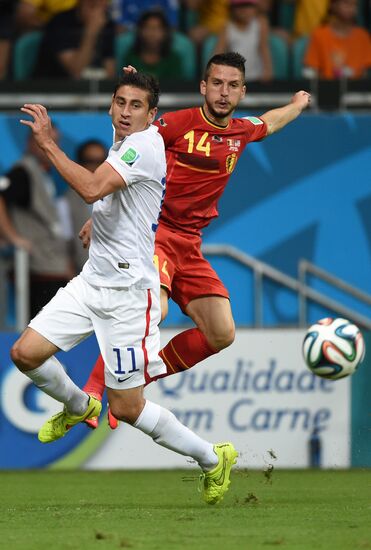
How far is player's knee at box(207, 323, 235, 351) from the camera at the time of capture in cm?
→ 896

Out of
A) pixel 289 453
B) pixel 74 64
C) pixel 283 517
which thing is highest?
pixel 74 64

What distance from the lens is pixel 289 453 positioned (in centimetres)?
1154

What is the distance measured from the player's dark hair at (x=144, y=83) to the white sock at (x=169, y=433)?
1744 millimetres

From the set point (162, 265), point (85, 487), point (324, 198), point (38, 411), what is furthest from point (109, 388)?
point (324, 198)

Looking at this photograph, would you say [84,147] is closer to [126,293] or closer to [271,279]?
[271,279]

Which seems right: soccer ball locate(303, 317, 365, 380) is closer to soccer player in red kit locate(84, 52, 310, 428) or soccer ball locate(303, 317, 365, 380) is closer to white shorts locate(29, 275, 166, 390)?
soccer player in red kit locate(84, 52, 310, 428)

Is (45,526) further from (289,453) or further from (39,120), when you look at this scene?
(289,453)

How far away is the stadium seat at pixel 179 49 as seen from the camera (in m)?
13.5

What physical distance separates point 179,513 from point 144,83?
2.45m

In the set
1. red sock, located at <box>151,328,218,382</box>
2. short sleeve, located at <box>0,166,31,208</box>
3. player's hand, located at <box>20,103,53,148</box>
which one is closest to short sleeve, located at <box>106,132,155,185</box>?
player's hand, located at <box>20,103,53,148</box>

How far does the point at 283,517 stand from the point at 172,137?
276 centimetres

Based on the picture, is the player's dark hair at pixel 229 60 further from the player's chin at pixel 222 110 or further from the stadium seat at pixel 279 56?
the stadium seat at pixel 279 56

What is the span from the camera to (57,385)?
25.7 ft

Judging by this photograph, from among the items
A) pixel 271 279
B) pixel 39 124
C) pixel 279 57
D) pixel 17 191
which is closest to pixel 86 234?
pixel 39 124
